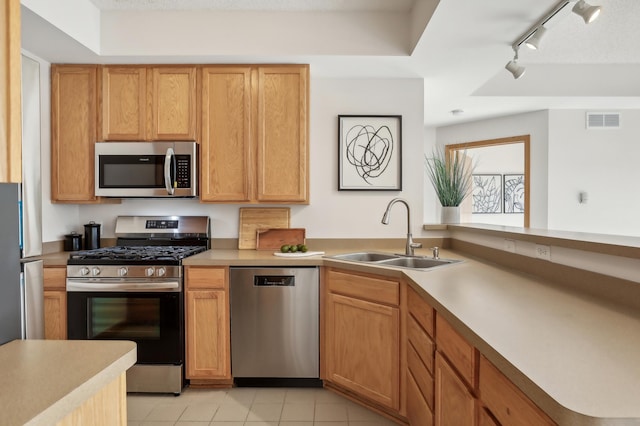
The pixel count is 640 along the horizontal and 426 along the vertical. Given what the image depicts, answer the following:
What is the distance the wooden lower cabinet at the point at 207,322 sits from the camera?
265cm

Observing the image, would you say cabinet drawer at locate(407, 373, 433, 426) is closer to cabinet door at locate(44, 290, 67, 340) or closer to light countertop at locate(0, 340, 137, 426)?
light countertop at locate(0, 340, 137, 426)

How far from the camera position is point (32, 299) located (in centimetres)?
258

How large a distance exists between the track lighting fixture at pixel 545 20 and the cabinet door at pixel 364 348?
1743mm

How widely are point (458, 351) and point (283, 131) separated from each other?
2.05 m

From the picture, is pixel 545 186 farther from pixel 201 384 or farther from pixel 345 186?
pixel 201 384

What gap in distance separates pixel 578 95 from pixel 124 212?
458cm

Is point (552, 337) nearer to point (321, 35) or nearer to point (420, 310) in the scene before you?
point (420, 310)

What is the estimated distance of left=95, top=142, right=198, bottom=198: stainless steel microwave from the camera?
296cm

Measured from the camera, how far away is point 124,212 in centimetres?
329

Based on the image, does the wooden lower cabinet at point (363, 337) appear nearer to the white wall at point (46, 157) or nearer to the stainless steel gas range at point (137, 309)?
the stainless steel gas range at point (137, 309)

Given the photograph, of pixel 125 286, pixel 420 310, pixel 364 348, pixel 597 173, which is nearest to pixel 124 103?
pixel 125 286

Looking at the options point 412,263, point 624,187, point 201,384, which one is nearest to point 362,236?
point 412,263

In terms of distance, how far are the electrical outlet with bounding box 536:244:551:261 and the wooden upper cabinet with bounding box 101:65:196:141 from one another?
2.37m

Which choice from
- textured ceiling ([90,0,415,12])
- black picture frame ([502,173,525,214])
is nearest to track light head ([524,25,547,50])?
textured ceiling ([90,0,415,12])
